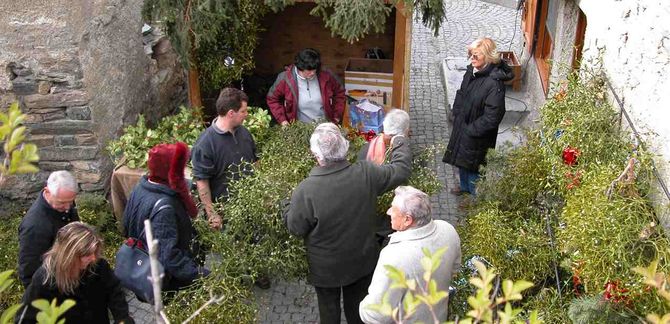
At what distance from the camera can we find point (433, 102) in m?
9.39

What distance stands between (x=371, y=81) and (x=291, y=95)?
4.21ft

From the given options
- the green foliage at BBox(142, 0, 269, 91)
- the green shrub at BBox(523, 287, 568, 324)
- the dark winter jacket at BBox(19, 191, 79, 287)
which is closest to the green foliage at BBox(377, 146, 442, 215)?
the green shrub at BBox(523, 287, 568, 324)

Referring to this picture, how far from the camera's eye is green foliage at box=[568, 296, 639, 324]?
10.7ft

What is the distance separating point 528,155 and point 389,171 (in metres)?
1.24

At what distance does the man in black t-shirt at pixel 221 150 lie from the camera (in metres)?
4.96

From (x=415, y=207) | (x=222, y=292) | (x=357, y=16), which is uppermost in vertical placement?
(x=357, y=16)

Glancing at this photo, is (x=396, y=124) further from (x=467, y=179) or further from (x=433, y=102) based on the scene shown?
(x=433, y=102)

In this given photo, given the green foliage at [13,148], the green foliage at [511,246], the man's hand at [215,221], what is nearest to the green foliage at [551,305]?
the green foliage at [511,246]

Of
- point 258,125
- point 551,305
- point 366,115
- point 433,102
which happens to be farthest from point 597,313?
point 433,102

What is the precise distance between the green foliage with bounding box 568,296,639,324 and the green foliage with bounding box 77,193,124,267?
3.76m

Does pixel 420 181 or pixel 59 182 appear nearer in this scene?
pixel 59 182

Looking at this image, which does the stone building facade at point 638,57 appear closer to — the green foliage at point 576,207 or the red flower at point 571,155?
the green foliage at point 576,207

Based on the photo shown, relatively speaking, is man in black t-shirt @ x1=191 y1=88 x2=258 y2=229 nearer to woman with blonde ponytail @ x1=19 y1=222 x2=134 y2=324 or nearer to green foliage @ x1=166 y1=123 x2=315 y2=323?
green foliage @ x1=166 y1=123 x2=315 y2=323

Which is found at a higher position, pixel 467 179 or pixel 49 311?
pixel 49 311
